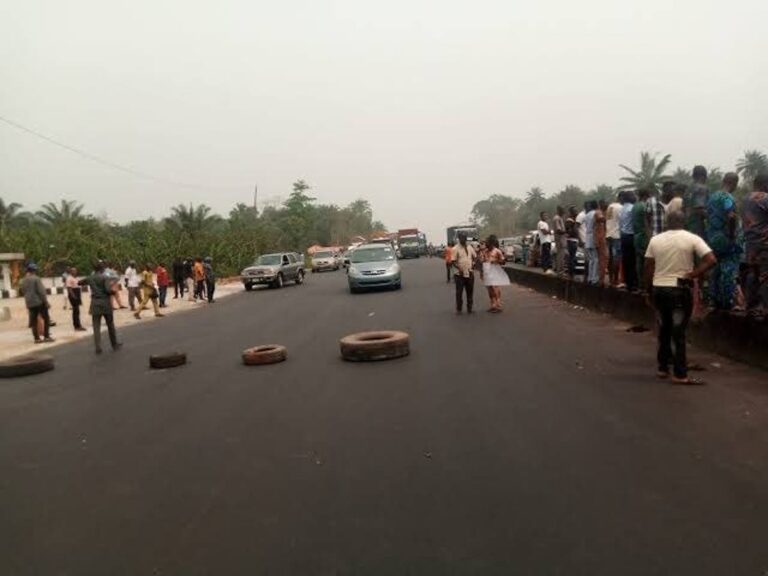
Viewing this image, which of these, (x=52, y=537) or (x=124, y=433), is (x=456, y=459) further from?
(x=124, y=433)

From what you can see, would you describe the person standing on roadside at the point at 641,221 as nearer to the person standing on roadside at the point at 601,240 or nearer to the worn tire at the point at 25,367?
the person standing on roadside at the point at 601,240

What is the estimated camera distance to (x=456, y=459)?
529cm

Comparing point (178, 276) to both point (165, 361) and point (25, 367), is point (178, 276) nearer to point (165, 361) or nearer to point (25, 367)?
point (25, 367)

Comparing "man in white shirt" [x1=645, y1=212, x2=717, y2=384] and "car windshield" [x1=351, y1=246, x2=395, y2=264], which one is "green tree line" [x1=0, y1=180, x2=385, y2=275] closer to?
"car windshield" [x1=351, y1=246, x2=395, y2=264]

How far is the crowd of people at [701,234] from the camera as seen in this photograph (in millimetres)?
8492

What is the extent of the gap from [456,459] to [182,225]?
53.9 m

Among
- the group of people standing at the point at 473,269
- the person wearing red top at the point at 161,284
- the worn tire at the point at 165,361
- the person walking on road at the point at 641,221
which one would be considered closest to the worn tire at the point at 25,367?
the worn tire at the point at 165,361

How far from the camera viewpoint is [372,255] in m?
26.2

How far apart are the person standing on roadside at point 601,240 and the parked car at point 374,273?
424 inches

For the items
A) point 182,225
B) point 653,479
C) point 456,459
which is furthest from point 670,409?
point 182,225

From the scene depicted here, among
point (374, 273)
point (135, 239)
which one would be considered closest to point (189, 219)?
point (135, 239)

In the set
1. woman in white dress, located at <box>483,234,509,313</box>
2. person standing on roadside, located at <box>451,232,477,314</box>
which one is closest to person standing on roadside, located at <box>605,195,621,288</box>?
woman in white dress, located at <box>483,234,509,313</box>

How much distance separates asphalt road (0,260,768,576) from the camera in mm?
3764

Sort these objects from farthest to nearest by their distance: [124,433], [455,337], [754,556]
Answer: [455,337] < [124,433] < [754,556]
